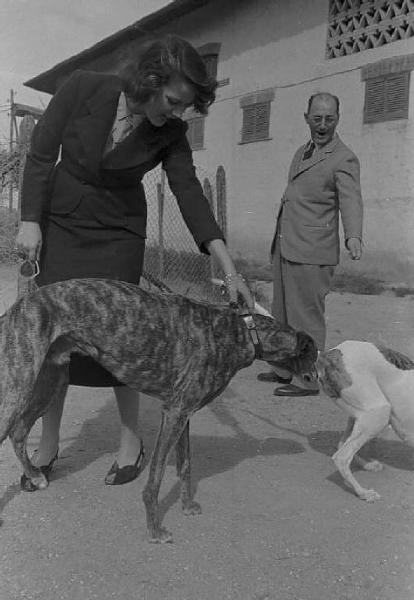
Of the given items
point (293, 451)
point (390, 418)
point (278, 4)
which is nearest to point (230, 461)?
point (293, 451)

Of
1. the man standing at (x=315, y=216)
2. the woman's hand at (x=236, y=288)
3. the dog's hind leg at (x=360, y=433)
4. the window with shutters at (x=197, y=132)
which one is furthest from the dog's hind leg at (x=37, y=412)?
the window with shutters at (x=197, y=132)

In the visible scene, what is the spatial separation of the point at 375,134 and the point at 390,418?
25.4ft

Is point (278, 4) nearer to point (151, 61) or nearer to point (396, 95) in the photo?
point (396, 95)

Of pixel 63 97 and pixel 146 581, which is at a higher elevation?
pixel 63 97

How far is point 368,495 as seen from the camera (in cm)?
313

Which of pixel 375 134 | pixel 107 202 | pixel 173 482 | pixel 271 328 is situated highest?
pixel 375 134

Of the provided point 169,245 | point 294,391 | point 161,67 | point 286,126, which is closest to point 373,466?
point 294,391

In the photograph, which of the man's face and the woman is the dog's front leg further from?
the man's face

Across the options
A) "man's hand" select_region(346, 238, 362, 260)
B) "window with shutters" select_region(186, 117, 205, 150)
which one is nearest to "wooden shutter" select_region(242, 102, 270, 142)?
"window with shutters" select_region(186, 117, 205, 150)

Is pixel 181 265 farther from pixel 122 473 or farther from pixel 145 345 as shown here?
pixel 145 345

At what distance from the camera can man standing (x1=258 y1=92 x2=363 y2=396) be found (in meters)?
4.65

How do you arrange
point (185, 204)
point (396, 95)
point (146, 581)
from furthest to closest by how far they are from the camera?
1. point (396, 95)
2. point (185, 204)
3. point (146, 581)

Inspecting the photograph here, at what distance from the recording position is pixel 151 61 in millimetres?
2777

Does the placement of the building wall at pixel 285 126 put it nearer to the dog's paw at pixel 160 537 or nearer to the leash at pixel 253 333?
the leash at pixel 253 333
